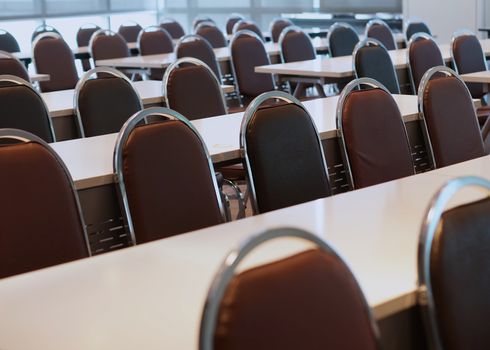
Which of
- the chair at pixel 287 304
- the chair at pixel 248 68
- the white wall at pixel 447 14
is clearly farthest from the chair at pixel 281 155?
the white wall at pixel 447 14

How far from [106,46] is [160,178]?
6.04 metres

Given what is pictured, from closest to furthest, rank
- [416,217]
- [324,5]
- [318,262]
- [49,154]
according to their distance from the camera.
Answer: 1. [318,262]
2. [416,217]
3. [49,154]
4. [324,5]

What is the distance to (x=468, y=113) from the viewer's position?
14.5 feet

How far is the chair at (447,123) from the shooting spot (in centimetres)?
432

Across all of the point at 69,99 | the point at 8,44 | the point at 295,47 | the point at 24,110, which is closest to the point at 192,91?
the point at 69,99

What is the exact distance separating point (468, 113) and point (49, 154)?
2.23 meters

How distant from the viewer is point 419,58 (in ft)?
22.3

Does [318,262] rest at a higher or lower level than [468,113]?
higher

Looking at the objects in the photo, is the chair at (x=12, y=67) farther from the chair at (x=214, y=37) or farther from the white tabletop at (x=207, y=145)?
the chair at (x=214, y=37)

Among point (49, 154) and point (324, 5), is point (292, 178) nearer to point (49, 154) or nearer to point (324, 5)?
point (49, 154)

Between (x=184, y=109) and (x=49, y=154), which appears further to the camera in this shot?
(x=184, y=109)

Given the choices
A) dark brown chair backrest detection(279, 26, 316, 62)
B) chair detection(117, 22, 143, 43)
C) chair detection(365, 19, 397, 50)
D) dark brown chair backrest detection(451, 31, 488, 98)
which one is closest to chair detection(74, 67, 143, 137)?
dark brown chair backrest detection(451, 31, 488, 98)

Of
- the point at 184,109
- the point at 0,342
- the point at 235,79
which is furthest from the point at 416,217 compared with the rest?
the point at 235,79

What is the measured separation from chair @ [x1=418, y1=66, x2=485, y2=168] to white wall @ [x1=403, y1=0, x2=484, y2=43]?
24.9 ft
